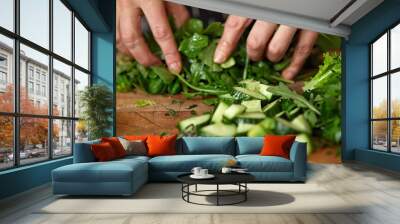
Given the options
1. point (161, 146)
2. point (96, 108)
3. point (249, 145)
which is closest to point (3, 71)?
point (161, 146)

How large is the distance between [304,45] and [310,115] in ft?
4.98

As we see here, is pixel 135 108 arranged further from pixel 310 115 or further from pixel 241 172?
pixel 241 172

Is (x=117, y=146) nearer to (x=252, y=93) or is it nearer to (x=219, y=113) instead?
(x=219, y=113)

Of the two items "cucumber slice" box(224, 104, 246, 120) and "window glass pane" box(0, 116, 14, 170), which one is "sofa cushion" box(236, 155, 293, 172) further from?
"window glass pane" box(0, 116, 14, 170)

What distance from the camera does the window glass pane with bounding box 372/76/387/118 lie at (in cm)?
795

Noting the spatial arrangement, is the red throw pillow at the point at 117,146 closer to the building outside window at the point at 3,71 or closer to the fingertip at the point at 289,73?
the building outside window at the point at 3,71

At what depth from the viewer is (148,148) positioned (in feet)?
21.0

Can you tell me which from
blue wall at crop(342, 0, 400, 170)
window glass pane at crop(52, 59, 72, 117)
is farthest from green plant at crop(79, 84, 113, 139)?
blue wall at crop(342, 0, 400, 170)

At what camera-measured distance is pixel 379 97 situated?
8.27 m

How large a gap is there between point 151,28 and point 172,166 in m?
3.96

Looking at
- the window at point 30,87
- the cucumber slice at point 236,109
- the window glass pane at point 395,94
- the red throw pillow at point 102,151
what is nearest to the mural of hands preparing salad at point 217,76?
the cucumber slice at point 236,109

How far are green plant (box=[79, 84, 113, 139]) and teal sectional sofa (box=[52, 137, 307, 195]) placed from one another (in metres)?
1.91

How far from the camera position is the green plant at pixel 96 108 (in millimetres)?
7395

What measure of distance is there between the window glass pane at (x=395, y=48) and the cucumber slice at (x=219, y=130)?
335cm
